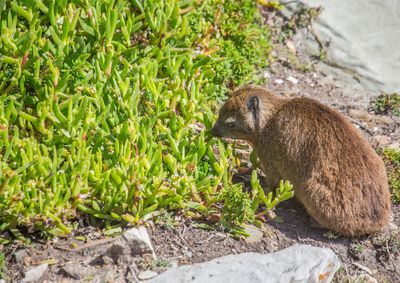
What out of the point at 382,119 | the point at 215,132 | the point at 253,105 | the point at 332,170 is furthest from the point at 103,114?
the point at 382,119

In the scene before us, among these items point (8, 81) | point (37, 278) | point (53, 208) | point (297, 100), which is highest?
point (297, 100)

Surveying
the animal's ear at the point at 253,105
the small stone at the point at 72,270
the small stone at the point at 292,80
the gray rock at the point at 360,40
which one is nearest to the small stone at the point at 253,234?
the animal's ear at the point at 253,105

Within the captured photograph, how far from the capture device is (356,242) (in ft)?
21.3

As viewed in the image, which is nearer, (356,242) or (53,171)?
(53,171)

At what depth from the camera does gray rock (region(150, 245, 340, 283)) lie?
5.27 m

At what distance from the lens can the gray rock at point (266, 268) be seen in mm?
5273

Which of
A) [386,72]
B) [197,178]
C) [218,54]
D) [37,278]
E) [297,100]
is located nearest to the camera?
[37,278]

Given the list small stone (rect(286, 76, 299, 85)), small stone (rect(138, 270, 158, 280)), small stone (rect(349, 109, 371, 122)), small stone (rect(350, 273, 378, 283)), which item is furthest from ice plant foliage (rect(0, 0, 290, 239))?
small stone (rect(349, 109, 371, 122))

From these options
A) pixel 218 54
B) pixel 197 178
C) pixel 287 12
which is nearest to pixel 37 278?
pixel 197 178

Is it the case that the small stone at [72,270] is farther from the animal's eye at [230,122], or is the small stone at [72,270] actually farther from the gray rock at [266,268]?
the animal's eye at [230,122]

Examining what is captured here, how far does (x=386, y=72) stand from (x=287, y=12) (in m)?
1.72

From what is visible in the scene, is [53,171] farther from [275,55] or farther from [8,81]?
[275,55]

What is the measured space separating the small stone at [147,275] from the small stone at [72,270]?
511 mm

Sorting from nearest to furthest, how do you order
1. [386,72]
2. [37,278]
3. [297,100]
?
[37,278] < [297,100] < [386,72]
